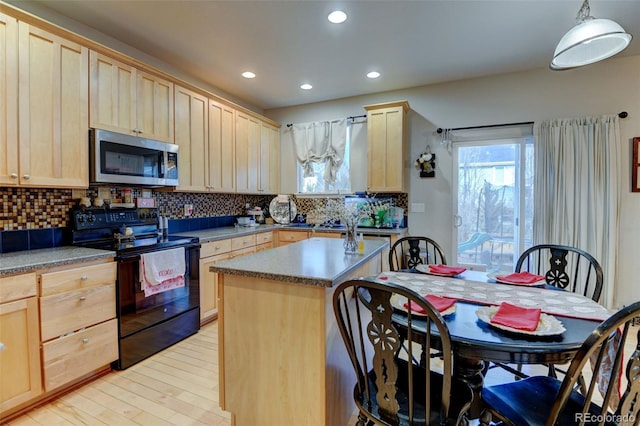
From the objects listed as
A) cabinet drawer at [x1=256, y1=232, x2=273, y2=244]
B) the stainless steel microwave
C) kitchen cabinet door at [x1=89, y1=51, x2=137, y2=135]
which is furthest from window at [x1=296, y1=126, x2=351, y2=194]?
kitchen cabinet door at [x1=89, y1=51, x2=137, y2=135]

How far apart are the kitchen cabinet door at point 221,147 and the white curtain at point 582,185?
3635mm

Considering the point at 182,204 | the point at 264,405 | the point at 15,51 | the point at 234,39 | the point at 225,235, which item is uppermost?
the point at 234,39

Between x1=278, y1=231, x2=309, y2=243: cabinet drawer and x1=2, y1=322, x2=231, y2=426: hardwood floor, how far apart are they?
192 cm

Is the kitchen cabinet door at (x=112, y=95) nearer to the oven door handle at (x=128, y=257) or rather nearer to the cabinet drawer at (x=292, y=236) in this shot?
the oven door handle at (x=128, y=257)

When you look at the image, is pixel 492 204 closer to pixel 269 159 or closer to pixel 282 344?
pixel 269 159

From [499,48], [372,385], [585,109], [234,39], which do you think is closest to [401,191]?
[499,48]

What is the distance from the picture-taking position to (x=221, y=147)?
12.2ft

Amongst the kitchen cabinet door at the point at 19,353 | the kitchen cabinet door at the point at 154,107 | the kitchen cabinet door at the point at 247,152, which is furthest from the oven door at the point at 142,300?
the kitchen cabinet door at the point at 247,152

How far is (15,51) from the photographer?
1956 mm

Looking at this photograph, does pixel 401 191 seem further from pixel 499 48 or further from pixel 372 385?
pixel 372 385

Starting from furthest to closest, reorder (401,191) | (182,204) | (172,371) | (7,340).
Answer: (401,191), (182,204), (172,371), (7,340)

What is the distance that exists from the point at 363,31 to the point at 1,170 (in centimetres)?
285

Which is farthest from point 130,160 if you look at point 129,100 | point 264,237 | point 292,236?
point 292,236

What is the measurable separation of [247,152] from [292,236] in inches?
51.5
